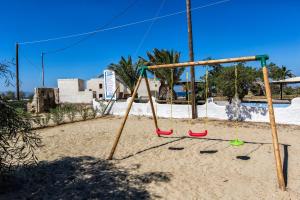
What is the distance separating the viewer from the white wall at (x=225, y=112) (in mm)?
10341

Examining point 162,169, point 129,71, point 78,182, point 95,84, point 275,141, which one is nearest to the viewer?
point 275,141

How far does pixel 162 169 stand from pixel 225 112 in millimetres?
7453

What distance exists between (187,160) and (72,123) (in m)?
8.91

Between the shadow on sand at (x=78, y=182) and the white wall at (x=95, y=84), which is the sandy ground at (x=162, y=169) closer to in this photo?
the shadow on sand at (x=78, y=182)

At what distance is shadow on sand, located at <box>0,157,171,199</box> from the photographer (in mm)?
4508

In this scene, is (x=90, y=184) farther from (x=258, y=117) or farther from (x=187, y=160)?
(x=258, y=117)

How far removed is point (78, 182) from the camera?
5059mm

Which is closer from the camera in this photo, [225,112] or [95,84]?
[225,112]

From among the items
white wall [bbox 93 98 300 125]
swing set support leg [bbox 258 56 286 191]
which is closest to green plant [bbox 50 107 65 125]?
white wall [bbox 93 98 300 125]

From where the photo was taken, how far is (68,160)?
652 cm

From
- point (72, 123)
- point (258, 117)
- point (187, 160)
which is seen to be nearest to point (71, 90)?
point (72, 123)

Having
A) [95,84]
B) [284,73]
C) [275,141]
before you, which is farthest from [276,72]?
[275,141]

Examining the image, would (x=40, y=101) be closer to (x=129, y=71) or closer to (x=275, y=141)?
(x=129, y=71)

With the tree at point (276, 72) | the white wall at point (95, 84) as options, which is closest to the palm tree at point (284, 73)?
the tree at point (276, 72)
